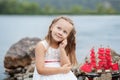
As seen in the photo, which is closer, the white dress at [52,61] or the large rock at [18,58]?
the white dress at [52,61]

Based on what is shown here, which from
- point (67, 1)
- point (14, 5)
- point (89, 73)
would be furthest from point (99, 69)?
point (14, 5)

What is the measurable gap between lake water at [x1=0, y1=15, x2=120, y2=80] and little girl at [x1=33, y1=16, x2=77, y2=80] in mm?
1988

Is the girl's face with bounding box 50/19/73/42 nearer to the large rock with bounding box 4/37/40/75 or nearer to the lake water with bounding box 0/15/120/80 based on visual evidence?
the lake water with bounding box 0/15/120/80

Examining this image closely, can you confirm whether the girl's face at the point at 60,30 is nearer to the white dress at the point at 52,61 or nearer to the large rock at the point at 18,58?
the white dress at the point at 52,61

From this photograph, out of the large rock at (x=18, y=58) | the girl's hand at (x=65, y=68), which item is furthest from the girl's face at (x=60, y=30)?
the large rock at (x=18, y=58)

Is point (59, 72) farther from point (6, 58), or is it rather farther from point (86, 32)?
point (86, 32)

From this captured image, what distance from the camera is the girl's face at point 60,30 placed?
84.9 inches

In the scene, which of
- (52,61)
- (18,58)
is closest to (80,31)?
(18,58)

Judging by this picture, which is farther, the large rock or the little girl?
the large rock

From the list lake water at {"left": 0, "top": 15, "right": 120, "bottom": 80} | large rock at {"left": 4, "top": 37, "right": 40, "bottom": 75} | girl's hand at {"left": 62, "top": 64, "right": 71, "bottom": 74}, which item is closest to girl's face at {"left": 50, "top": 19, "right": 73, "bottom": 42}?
girl's hand at {"left": 62, "top": 64, "right": 71, "bottom": 74}

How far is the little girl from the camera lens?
215 centimetres

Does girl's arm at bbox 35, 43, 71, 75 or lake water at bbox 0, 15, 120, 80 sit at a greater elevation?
lake water at bbox 0, 15, 120, 80

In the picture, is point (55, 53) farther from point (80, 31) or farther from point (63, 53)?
point (80, 31)

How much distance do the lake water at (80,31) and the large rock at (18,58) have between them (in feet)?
0.25
